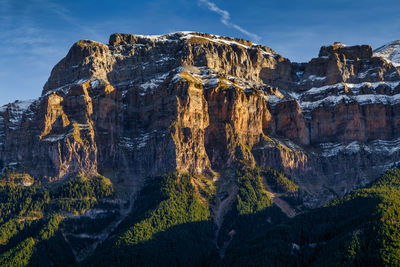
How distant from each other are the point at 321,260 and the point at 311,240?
631 inches

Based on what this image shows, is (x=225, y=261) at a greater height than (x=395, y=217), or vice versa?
(x=395, y=217)

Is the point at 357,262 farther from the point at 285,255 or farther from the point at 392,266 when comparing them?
the point at 285,255

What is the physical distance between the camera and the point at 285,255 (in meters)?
193

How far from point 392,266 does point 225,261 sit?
5176 cm

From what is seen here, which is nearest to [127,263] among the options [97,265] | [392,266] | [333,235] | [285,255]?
[97,265]

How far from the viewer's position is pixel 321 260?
183 meters

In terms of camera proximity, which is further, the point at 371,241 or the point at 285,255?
the point at 285,255

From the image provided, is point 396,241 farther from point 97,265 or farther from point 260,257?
point 97,265

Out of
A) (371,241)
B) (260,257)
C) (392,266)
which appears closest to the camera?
(392,266)

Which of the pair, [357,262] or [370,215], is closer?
[357,262]

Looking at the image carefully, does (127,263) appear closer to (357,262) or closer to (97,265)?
(97,265)

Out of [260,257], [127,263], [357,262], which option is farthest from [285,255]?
[127,263]

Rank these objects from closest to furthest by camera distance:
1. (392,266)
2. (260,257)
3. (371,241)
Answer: (392,266), (371,241), (260,257)

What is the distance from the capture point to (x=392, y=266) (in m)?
168
